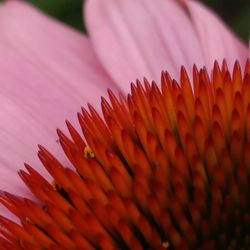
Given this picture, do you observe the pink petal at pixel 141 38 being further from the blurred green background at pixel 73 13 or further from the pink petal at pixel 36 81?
the blurred green background at pixel 73 13

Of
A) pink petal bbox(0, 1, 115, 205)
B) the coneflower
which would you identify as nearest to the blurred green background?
pink petal bbox(0, 1, 115, 205)

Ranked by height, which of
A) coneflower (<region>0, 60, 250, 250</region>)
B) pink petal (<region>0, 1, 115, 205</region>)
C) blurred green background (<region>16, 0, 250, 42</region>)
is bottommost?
coneflower (<region>0, 60, 250, 250</region>)

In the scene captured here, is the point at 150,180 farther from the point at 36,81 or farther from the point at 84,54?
the point at 84,54

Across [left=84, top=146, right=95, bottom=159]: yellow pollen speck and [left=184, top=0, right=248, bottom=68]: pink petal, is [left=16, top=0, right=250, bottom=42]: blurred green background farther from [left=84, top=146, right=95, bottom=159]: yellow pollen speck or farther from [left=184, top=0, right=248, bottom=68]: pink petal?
[left=84, top=146, right=95, bottom=159]: yellow pollen speck

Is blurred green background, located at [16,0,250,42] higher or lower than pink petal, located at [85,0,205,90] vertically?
higher

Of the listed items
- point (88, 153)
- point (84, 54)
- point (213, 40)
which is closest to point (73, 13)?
point (84, 54)

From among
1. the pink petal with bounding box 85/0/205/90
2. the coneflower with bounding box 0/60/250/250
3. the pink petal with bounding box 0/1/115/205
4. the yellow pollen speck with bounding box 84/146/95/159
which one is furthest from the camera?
the pink petal with bounding box 85/0/205/90

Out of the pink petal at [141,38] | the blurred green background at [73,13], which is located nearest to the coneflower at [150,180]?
the pink petal at [141,38]

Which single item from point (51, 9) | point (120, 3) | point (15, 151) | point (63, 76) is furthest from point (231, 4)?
point (15, 151)

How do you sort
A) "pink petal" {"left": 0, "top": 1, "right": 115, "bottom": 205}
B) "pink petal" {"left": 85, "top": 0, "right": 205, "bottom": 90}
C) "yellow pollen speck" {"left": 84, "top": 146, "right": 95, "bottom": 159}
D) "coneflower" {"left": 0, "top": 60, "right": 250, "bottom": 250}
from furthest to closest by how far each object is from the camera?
"pink petal" {"left": 85, "top": 0, "right": 205, "bottom": 90} → "pink petal" {"left": 0, "top": 1, "right": 115, "bottom": 205} → "yellow pollen speck" {"left": 84, "top": 146, "right": 95, "bottom": 159} → "coneflower" {"left": 0, "top": 60, "right": 250, "bottom": 250}
